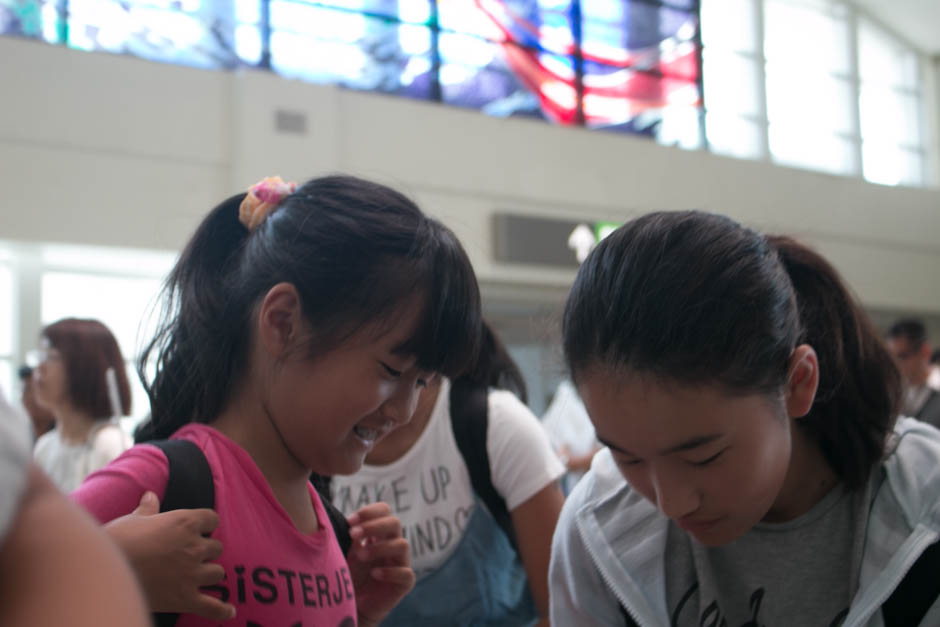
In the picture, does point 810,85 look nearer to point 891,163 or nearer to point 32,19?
point 891,163

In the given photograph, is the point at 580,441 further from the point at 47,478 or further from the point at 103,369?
the point at 47,478

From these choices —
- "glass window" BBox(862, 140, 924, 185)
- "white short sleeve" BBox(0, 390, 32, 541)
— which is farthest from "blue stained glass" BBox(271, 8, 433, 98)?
"white short sleeve" BBox(0, 390, 32, 541)

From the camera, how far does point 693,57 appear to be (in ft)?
36.4

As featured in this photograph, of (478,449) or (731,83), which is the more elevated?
(731,83)

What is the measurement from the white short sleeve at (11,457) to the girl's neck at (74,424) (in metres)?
3.26

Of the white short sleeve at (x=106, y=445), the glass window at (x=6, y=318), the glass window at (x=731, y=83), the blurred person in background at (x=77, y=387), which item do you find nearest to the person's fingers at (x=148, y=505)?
the white short sleeve at (x=106, y=445)

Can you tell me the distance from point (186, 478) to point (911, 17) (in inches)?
542

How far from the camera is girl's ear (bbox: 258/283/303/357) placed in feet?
4.25

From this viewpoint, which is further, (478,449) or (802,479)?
(478,449)

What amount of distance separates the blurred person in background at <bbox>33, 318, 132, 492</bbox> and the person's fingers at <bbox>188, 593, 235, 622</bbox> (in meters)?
2.55

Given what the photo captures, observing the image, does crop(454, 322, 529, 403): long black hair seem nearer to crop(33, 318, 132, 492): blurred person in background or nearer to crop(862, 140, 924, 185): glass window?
crop(33, 318, 132, 492): blurred person in background

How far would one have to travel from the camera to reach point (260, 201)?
1.46 m

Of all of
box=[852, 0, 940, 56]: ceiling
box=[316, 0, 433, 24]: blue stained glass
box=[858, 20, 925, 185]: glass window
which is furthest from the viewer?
box=[858, 20, 925, 185]: glass window

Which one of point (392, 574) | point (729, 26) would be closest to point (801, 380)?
point (392, 574)
